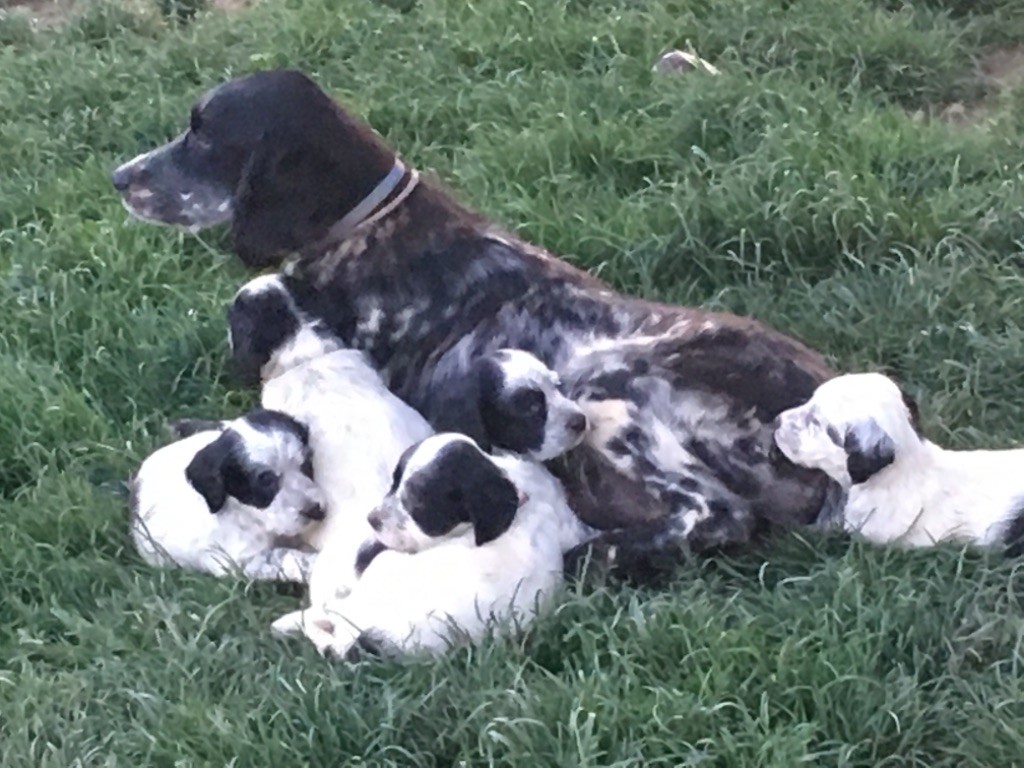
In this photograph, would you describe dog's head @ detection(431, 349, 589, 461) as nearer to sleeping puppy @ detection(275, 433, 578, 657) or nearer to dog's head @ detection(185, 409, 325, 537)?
sleeping puppy @ detection(275, 433, 578, 657)

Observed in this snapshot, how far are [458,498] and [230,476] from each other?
1.95 ft

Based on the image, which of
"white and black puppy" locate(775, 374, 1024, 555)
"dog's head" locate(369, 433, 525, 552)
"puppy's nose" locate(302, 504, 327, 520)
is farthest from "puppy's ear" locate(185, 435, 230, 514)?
"white and black puppy" locate(775, 374, 1024, 555)

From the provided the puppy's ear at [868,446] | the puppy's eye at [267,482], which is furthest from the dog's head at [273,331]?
the puppy's ear at [868,446]

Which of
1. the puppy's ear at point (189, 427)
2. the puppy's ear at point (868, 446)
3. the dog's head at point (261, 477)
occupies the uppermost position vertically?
the puppy's ear at point (868, 446)

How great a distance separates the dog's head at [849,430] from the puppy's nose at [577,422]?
42 centimetres

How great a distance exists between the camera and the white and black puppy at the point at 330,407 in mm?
3408

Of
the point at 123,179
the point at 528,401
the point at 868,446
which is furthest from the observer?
the point at 123,179

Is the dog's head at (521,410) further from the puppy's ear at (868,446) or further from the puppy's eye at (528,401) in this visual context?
the puppy's ear at (868,446)

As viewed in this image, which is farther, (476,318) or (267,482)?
(476,318)

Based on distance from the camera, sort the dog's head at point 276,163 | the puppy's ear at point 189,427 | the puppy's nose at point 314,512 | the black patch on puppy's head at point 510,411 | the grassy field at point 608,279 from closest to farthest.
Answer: the grassy field at point 608,279
the black patch on puppy's head at point 510,411
the puppy's nose at point 314,512
the dog's head at point 276,163
the puppy's ear at point 189,427

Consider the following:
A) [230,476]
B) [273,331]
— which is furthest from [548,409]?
[273,331]

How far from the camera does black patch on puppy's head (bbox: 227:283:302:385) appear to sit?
3857 millimetres

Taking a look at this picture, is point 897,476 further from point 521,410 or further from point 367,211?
point 367,211

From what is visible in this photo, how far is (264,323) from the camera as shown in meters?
3.86
